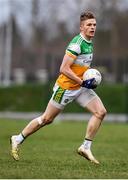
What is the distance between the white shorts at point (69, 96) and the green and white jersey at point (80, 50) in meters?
0.45

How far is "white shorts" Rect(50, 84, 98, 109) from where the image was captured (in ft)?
38.1

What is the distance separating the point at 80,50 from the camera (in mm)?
11406

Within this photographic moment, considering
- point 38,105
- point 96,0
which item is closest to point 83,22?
point 38,105

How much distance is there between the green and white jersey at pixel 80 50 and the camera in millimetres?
11352

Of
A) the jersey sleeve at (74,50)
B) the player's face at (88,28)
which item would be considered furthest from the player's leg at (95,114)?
the player's face at (88,28)

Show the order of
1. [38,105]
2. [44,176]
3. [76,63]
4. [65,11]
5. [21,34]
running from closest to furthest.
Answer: [44,176] < [76,63] < [38,105] < [65,11] < [21,34]

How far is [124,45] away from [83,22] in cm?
5400

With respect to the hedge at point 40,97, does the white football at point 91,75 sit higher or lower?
higher

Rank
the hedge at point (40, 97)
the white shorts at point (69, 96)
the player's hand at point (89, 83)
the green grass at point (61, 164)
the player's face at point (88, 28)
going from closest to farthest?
1. the green grass at point (61, 164)
2. the player's hand at point (89, 83)
3. the player's face at point (88, 28)
4. the white shorts at point (69, 96)
5. the hedge at point (40, 97)

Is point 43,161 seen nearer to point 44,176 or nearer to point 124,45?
point 44,176

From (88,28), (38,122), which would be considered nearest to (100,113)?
(38,122)

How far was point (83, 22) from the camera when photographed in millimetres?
11547

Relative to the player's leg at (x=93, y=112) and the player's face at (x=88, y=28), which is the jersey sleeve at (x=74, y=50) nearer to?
the player's face at (x=88, y=28)

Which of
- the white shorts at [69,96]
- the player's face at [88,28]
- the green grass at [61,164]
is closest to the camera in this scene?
the green grass at [61,164]
